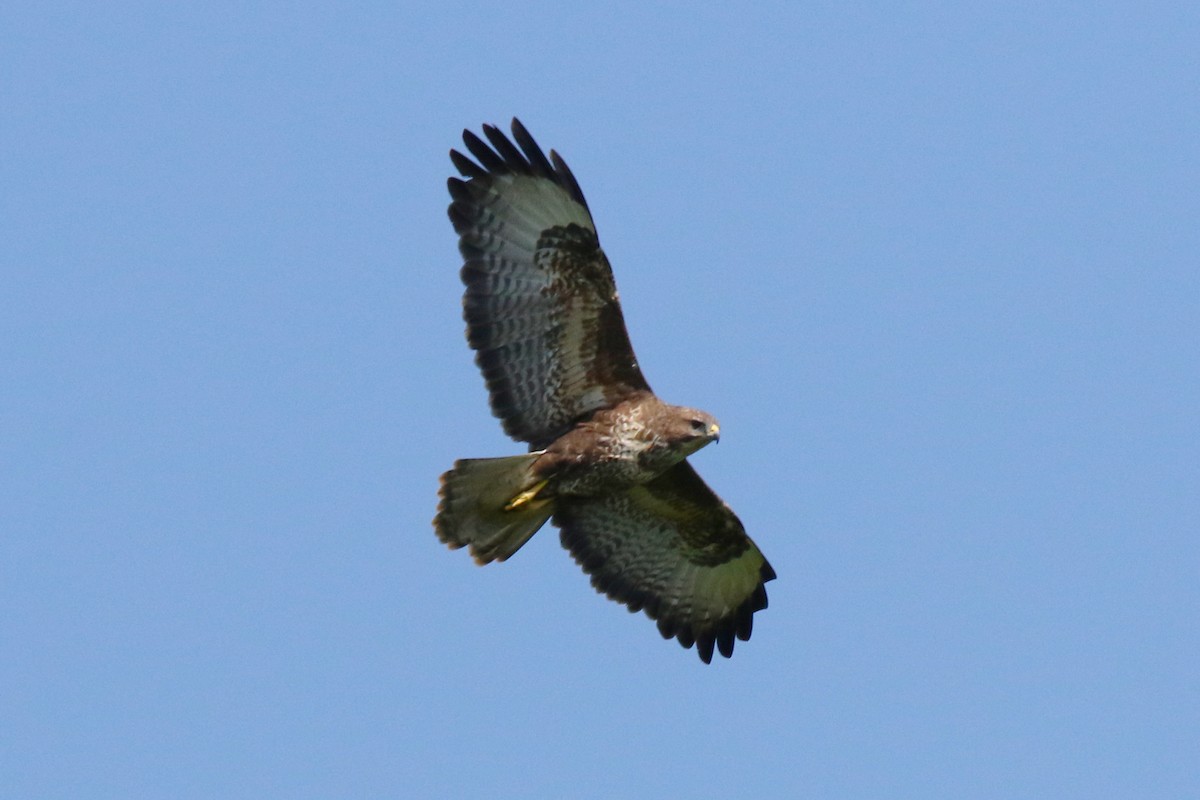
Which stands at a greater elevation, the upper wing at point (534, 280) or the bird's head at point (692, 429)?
the upper wing at point (534, 280)

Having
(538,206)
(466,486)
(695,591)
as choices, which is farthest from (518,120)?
(695,591)

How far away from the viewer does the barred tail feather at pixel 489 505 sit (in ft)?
44.3

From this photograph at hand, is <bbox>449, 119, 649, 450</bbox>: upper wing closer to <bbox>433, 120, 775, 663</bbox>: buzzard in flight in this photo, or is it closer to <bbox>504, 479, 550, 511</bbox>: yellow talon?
<bbox>433, 120, 775, 663</bbox>: buzzard in flight

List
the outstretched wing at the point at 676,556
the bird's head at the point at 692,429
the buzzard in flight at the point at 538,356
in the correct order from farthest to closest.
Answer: the outstretched wing at the point at 676,556
the buzzard in flight at the point at 538,356
the bird's head at the point at 692,429

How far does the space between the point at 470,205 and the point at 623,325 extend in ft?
4.19

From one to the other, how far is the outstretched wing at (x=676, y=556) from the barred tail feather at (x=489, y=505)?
1.77 ft

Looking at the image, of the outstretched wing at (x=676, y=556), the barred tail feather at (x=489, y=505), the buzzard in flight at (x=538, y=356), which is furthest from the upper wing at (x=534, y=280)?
the outstretched wing at (x=676, y=556)

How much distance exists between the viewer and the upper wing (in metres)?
13.5

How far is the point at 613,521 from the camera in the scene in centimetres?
1445

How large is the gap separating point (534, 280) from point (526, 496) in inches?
56.0

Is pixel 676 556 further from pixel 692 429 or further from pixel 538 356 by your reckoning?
pixel 538 356

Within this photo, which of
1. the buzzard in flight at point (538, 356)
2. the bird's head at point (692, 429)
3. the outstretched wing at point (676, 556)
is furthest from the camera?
the outstretched wing at point (676, 556)

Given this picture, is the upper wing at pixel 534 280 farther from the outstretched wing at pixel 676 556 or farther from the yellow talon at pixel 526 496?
the outstretched wing at pixel 676 556

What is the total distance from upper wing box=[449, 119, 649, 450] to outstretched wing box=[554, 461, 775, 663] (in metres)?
1.00
